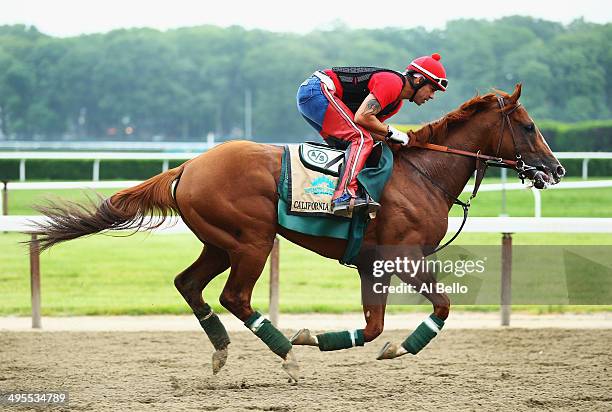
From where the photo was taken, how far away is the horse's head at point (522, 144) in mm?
5285

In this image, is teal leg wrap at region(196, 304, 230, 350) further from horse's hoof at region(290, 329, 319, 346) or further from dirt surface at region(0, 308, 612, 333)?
dirt surface at region(0, 308, 612, 333)

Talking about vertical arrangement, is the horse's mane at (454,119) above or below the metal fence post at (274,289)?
above

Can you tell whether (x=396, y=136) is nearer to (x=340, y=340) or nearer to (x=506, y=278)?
(x=340, y=340)

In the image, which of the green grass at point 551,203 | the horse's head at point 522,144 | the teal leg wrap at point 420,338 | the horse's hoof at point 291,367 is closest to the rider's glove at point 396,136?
the horse's head at point 522,144

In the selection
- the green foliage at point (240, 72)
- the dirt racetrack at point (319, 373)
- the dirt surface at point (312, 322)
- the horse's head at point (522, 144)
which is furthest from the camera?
the green foliage at point (240, 72)

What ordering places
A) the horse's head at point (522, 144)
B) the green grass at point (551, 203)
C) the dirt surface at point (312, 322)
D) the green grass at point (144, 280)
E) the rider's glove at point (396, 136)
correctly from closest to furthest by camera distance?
the rider's glove at point (396, 136) → the horse's head at point (522, 144) → the dirt surface at point (312, 322) → the green grass at point (144, 280) → the green grass at point (551, 203)

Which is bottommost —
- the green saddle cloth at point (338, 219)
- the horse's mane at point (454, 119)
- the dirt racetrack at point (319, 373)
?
the dirt racetrack at point (319, 373)

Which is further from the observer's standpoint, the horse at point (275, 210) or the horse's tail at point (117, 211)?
the horse's tail at point (117, 211)

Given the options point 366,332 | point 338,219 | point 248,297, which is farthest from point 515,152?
point 248,297

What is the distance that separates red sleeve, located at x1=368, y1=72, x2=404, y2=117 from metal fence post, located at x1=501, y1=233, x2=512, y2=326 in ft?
8.48

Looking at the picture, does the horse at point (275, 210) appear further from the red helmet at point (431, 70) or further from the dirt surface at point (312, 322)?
the dirt surface at point (312, 322)

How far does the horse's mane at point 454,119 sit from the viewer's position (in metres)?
5.43

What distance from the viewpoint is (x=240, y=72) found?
42.0 meters

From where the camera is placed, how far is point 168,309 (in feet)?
27.5
